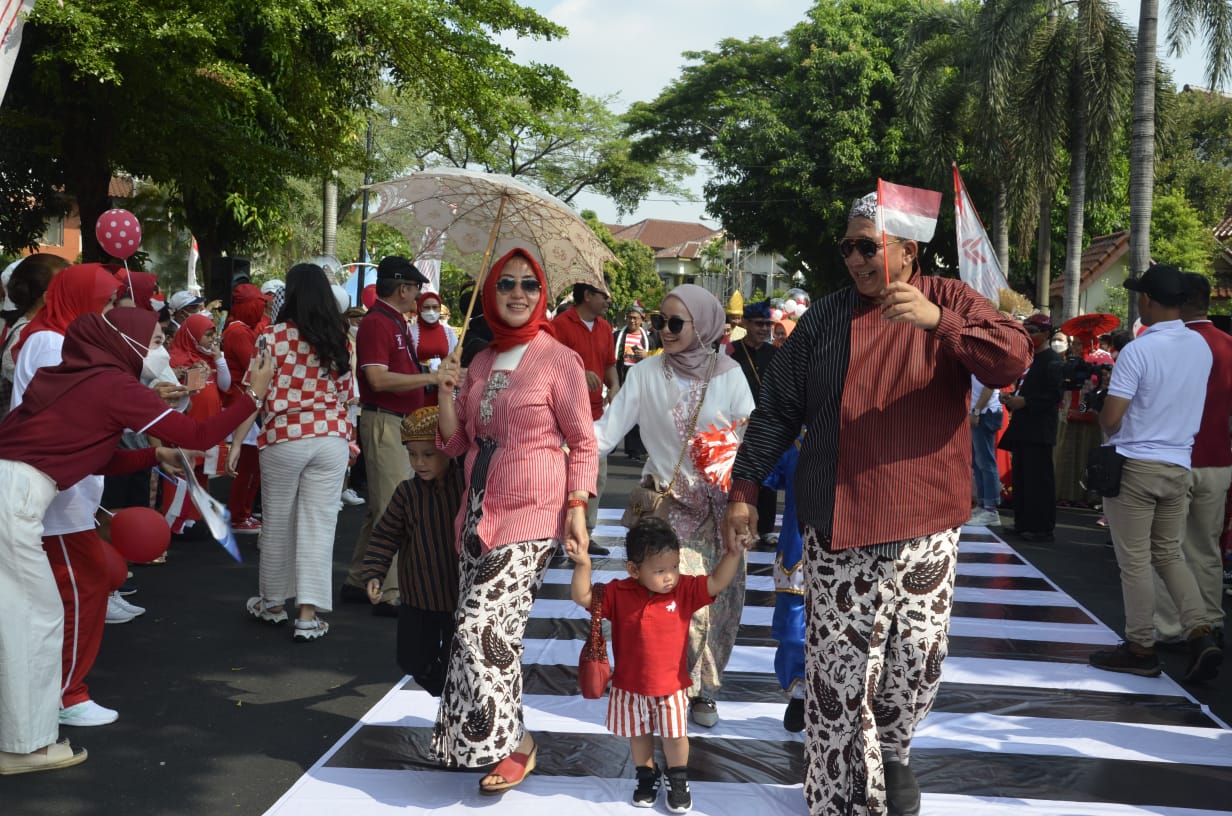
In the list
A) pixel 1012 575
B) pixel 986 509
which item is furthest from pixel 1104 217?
pixel 1012 575

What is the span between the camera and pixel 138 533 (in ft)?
15.6

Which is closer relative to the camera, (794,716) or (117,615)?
(794,716)

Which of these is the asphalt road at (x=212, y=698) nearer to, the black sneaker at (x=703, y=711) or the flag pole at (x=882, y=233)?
the black sneaker at (x=703, y=711)

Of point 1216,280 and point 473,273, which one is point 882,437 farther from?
point 1216,280

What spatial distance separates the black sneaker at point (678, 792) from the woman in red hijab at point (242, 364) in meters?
6.21

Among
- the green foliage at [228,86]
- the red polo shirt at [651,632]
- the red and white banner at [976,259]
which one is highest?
the green foliage at [228,86]

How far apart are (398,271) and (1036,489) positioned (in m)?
6.67

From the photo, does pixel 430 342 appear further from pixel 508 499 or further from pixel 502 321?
pixel 508 499

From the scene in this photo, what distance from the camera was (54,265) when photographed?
20.4ft

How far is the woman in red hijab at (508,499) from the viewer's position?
4.23 m

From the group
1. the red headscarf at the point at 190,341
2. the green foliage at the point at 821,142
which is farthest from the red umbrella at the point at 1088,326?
the green foliage at the point at 821,142

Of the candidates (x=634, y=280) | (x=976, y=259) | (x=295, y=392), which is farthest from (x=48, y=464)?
(x=634, y=280)

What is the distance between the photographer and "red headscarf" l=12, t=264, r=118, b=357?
16.6 feet

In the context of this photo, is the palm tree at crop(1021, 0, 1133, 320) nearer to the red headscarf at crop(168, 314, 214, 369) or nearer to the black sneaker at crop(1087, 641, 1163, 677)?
the black sneaker at crop(1087, 641, 1163, 677)
